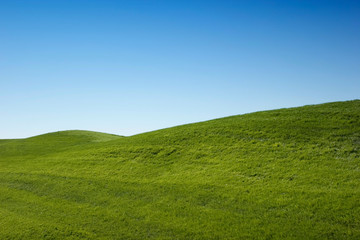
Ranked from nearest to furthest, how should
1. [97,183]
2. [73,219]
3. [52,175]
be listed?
[73,219]
[97,183]
[52,175]

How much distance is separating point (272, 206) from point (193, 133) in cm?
1850

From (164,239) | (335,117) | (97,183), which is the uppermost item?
(335,117)

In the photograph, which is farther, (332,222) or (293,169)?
(293,169)

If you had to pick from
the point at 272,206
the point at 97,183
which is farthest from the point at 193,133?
the point at 272,206

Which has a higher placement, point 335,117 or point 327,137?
point 335,117

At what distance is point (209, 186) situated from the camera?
63.3 ft

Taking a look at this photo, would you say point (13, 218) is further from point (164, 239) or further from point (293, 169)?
point (293, 169)

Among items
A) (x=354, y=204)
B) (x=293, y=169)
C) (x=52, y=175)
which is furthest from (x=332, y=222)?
(x=52, y=175)

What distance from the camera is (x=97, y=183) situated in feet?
75.6

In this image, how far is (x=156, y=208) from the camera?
17031mm

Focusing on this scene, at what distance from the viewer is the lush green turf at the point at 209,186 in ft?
46.5

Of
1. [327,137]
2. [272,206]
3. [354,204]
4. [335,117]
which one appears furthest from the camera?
[335,117]

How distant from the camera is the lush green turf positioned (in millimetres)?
14164

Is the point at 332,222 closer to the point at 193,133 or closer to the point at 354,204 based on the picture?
the point at 354,204
